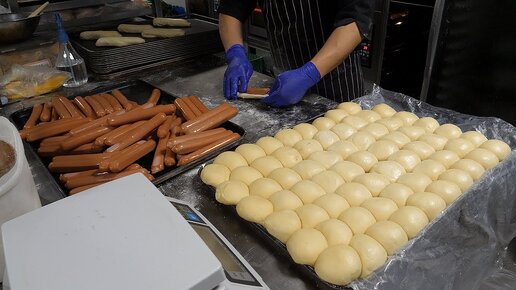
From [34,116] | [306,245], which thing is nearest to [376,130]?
[306,245]

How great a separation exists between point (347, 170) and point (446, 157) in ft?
1.31

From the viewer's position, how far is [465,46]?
3189mm

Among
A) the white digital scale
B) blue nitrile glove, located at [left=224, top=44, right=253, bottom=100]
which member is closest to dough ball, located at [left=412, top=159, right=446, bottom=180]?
the white digital scale

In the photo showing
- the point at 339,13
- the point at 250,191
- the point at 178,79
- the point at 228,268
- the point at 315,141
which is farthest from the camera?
the point at 178,79

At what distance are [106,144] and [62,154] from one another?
0.61ft

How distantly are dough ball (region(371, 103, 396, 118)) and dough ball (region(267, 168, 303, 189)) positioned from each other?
0.66m

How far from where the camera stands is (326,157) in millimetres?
1406

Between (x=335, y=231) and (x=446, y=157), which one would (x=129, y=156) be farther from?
(x=446, y=157)

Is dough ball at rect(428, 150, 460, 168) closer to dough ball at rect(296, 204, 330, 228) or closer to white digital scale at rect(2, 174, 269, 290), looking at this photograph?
dough ball at rect(296, 204, 330, 228)

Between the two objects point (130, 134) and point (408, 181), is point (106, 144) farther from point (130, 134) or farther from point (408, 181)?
point (408, 181)

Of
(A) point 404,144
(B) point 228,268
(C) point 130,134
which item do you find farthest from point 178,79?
(B) point 228,268

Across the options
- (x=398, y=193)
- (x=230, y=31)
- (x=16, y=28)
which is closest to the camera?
(x=398, y=193)

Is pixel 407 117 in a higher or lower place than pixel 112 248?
lower

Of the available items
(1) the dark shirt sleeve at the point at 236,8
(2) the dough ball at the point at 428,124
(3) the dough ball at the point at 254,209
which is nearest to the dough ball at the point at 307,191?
(3) the dough ball at the point at 254,209
